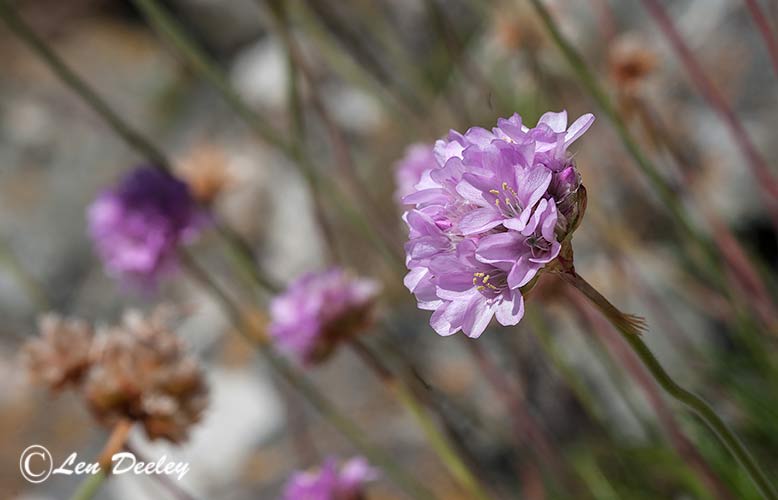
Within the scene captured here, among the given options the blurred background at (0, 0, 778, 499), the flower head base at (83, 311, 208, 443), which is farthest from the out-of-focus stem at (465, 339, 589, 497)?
the flower head base at (83, 311, 208, 443)

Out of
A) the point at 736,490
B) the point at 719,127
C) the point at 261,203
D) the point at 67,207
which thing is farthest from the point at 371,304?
the point at 67,207

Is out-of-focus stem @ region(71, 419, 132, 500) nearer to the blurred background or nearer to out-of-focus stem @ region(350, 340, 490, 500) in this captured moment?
the blurred background

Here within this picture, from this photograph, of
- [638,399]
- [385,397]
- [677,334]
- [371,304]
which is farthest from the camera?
[385,397]

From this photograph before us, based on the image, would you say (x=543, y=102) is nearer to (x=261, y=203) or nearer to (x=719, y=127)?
(x=719, y=127)


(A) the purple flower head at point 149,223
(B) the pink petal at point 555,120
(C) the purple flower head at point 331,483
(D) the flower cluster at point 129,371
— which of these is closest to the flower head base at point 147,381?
(D) the flower cluster at point 129,371

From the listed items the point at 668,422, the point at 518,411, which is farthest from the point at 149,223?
the point at 668,422
